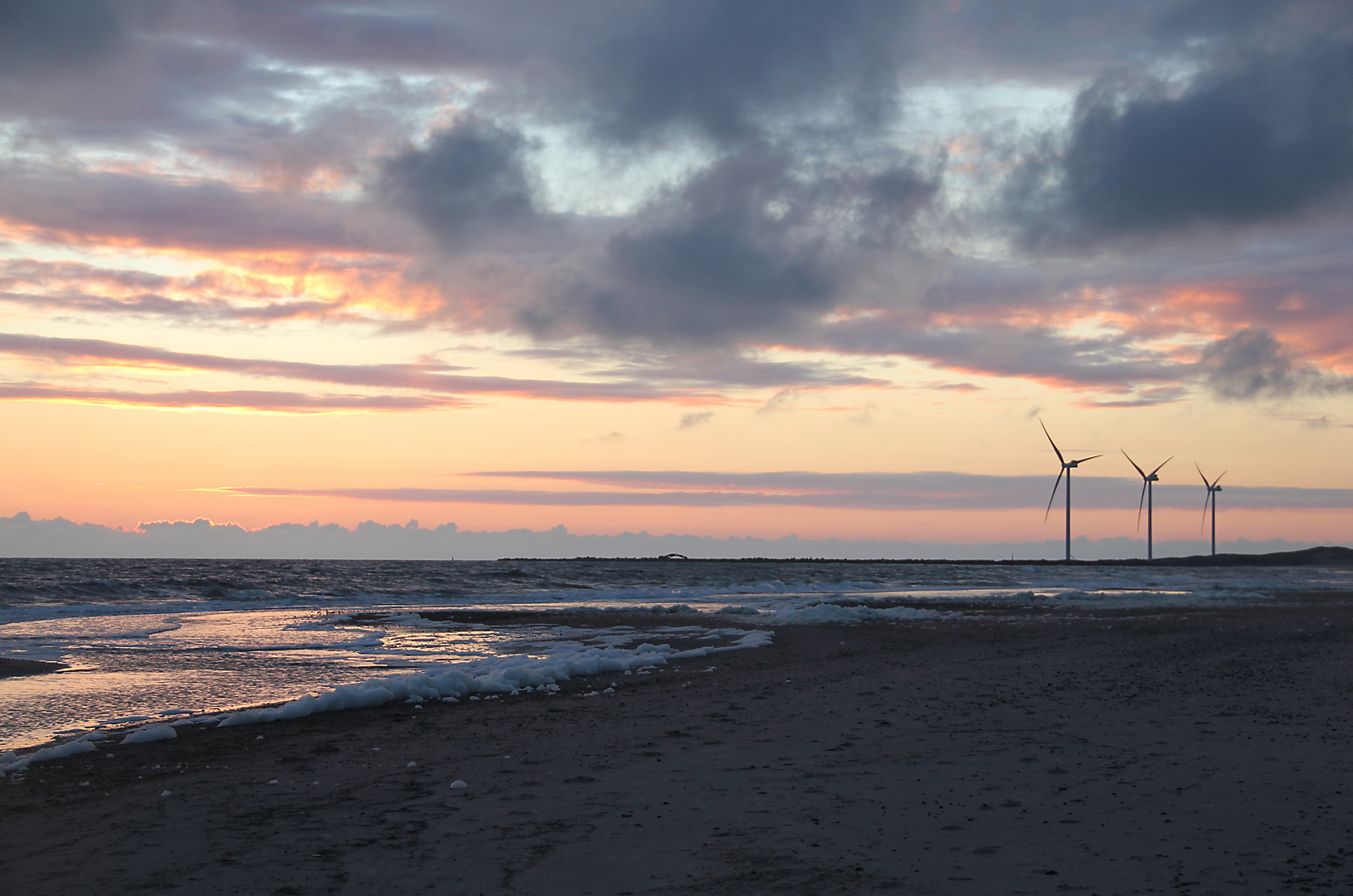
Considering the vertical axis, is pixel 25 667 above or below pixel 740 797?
below

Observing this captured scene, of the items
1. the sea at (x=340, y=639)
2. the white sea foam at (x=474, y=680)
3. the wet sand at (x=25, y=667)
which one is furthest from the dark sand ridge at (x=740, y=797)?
the wet sand at (x=25, y=667)

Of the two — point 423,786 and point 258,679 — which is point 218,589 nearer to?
point 258,679

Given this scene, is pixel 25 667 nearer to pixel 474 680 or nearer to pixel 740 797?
pixel 474 680

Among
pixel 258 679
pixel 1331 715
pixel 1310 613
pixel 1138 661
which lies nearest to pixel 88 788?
pixel 258 679

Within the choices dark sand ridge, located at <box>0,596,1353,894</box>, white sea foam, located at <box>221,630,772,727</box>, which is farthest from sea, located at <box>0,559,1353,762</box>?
dark sand ridge, located at <box>0,596,1353,894</box>

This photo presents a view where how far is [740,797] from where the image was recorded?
299 inches

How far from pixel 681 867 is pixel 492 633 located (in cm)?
2055

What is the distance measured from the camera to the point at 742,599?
48.4 m

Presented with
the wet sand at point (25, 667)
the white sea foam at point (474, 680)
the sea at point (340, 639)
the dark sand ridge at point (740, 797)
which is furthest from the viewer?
the wet sand at point (25, 667)

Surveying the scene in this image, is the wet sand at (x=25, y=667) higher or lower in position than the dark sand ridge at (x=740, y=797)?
lower

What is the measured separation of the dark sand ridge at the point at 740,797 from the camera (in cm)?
587

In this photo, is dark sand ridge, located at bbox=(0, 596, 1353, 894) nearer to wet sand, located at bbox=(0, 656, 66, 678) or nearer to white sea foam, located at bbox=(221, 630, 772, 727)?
white sea foam, located at bbox=(221, 630, 772, 727)

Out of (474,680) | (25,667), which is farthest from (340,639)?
(474,680)

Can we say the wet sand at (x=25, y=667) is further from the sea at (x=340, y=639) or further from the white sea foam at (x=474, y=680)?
the white sea foam at (x=474, y=680)
